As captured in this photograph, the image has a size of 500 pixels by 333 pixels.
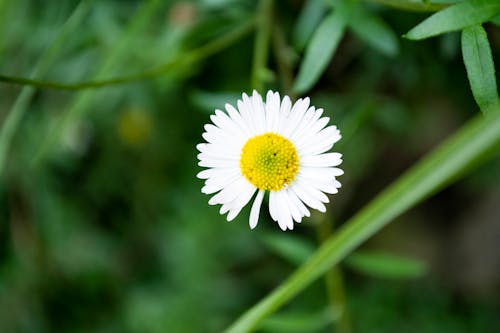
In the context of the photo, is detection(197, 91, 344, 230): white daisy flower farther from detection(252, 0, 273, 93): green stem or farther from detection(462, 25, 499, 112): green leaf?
detection(252, 0, 273, 93): green stem

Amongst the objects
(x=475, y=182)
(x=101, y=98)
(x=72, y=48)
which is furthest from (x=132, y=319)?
(x=475, y=182)

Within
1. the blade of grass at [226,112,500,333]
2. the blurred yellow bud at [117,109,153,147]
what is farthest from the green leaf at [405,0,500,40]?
the blurred yellow bud at [117,109,153,147]

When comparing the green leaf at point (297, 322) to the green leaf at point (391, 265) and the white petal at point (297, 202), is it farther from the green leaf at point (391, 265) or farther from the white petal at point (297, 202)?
the white petal at point (297, 202)

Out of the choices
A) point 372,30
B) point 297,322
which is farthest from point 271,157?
point 297,322

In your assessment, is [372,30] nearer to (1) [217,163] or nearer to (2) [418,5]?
(2) [418,5]

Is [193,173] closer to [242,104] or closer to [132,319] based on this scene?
[132,319]

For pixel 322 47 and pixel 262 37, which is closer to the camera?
pixel 322 47

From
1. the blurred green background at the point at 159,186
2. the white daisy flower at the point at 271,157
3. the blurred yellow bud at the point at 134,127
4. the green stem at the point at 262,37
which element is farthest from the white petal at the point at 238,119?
the blurred yellow bud at the point at 134,127
